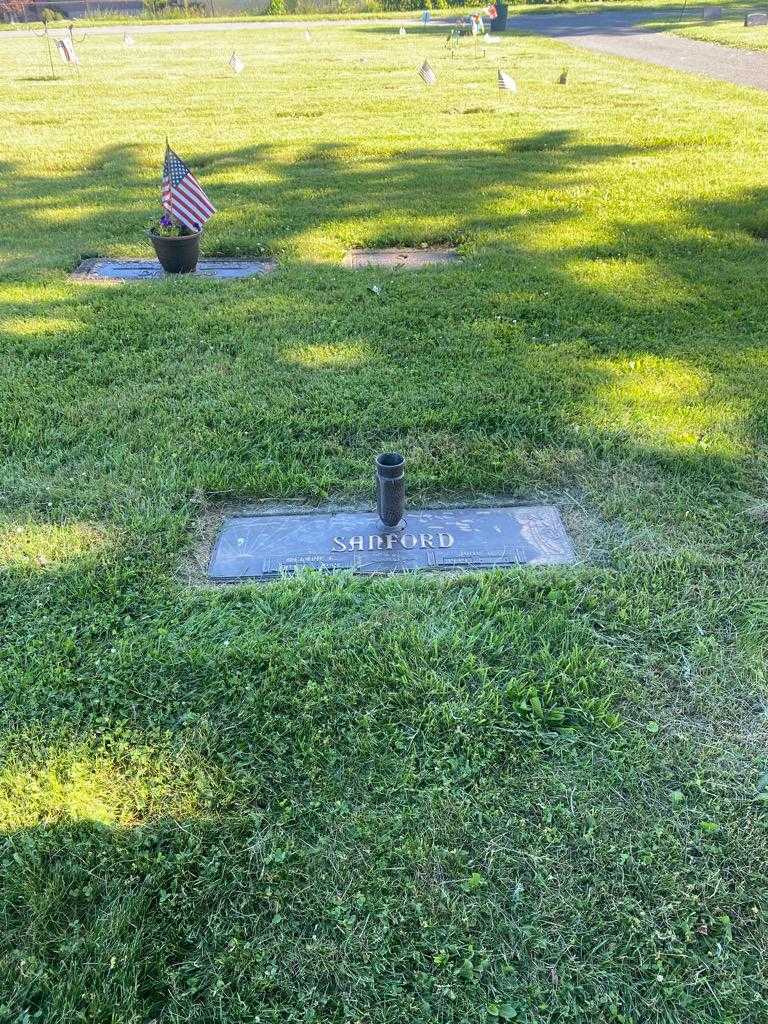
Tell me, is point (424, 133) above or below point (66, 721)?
above

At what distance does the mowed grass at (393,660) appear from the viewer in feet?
6.48

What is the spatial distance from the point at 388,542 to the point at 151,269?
14.5ft

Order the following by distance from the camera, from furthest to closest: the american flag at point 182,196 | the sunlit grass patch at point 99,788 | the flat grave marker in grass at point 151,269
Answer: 1. the flat grave marker in grass at point 151,269
2. the american flag at point 182,196
3. the sunlit grass patch at point 99,788

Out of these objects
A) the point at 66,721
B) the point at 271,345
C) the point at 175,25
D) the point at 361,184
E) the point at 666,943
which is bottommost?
the point at 666,943

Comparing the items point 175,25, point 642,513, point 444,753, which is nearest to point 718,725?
point 444,753

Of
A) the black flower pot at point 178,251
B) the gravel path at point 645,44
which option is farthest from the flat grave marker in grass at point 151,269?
the gravel path at point 645,44

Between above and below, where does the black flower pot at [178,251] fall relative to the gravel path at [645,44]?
below

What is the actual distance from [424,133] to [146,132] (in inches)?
169

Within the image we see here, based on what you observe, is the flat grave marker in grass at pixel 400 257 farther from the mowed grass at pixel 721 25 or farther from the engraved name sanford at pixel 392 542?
the mowed grass at pixel 721 25

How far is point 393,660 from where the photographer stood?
2.75m

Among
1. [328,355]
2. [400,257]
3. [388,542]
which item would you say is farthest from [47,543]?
[400,257]

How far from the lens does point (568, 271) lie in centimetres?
593

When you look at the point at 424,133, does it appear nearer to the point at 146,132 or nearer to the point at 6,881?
the point at 146,132

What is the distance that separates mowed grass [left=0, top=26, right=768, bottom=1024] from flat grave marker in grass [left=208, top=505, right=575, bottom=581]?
14 cm
